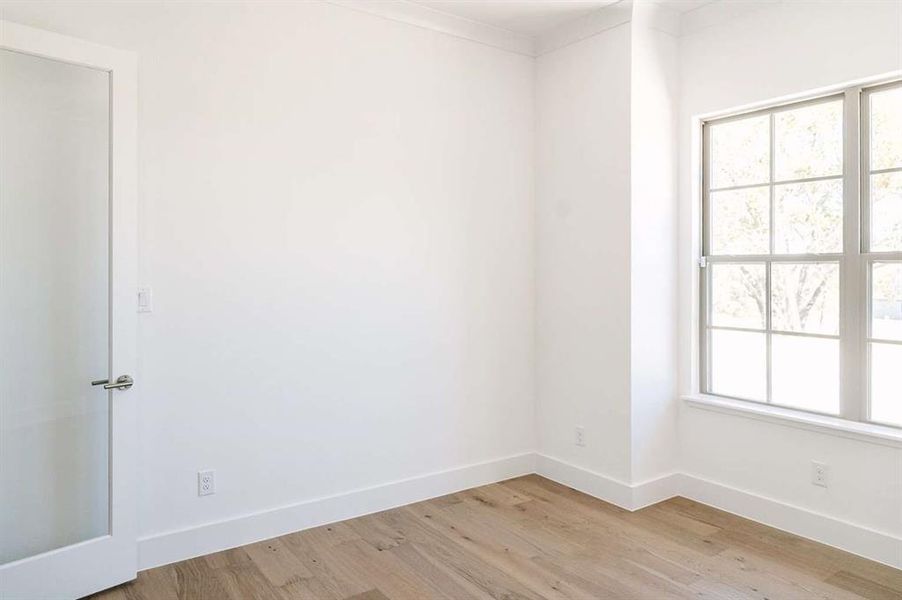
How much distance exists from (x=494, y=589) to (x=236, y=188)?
2228mm

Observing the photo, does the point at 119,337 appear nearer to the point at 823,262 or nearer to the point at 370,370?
the point at 370,370

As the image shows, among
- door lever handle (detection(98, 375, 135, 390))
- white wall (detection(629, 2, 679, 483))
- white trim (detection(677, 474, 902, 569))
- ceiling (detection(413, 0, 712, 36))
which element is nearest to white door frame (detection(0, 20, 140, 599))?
door lever handle (detection(98, 375, 135, 390))

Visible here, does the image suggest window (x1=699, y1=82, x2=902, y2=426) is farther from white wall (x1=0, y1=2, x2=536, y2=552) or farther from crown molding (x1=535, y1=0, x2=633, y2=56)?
white wall (x1=0, y1=2, x2=536, y2=552)

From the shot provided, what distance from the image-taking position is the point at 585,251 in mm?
3805

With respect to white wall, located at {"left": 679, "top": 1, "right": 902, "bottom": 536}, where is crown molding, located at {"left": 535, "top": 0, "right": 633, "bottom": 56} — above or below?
above

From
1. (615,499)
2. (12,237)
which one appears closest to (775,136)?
(615,499)

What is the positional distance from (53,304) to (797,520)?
3.69 m

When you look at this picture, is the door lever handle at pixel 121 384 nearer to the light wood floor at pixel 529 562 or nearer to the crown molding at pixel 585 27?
the light wood floor at pixel 529 562

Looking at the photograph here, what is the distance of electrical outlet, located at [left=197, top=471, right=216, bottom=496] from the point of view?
295cm

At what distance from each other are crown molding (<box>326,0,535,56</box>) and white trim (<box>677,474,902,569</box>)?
9.67 feet

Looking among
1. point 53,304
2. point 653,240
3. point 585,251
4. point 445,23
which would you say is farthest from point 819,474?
point 53,304

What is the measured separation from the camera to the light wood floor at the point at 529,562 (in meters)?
2.62

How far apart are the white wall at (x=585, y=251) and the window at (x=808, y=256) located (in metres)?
0.59

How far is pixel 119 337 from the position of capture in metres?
2.63
